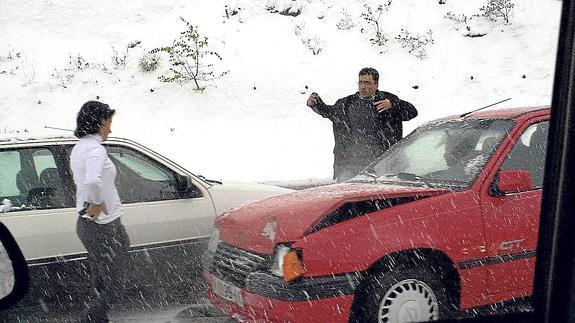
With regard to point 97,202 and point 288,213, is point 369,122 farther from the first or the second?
point 97,202

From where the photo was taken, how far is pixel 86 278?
4.33 meters

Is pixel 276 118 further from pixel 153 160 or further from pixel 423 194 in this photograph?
pixel 423 194

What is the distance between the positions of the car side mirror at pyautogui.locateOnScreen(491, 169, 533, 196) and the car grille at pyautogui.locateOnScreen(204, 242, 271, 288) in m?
1.25

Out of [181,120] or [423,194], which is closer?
[423,194]

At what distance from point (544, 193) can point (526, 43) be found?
11.7 metres

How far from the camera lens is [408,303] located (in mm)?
3045

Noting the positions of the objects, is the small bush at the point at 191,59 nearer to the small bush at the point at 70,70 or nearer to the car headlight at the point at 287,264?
the small bush at the point at 70,70

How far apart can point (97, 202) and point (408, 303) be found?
1.95 metres

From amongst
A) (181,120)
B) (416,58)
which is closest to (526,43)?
(416,58)

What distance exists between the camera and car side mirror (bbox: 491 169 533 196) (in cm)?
309

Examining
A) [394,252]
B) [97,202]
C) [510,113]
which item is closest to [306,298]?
[394,252]

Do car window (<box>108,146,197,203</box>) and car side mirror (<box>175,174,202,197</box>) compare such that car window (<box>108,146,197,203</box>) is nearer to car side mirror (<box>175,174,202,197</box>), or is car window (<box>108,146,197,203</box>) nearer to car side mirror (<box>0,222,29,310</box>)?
car side mirror (<box>175,174,202,197</box>)

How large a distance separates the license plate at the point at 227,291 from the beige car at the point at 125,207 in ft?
3.70

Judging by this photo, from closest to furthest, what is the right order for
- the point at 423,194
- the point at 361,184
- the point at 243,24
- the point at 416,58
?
the point at 423,194
the point at 361,184
the point at 416,58
the point at 243,24
